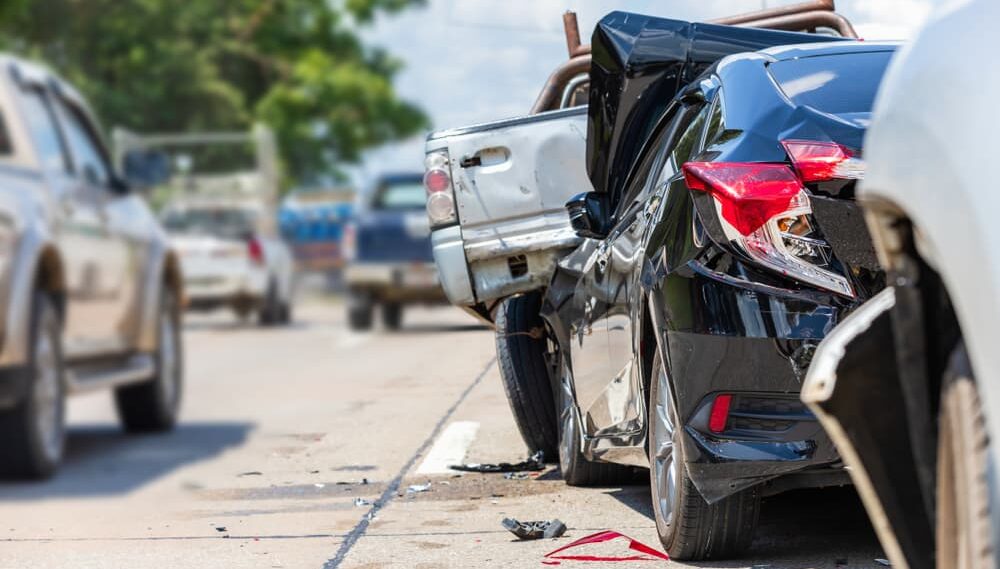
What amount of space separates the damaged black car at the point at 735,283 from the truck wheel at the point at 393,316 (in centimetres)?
1746

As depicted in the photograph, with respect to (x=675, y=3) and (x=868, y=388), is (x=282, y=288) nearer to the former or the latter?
(x=675, y=3)

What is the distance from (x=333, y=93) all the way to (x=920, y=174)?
47.5 m

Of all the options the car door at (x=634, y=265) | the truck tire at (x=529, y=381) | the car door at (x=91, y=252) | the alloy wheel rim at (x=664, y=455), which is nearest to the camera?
the alloy wheel rim at (x=664, y=455)

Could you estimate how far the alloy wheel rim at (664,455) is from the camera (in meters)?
5.37

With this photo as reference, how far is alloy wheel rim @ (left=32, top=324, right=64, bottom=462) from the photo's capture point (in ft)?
29.4

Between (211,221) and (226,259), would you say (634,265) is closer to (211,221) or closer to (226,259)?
(226,259)

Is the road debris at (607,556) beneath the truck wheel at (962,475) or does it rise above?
beneath

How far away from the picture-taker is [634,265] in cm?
561

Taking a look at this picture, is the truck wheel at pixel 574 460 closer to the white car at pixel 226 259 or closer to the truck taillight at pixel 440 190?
the truck taillight at pixel 440 190

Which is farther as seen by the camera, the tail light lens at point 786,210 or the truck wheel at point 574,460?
the truck wheel at point 574,460

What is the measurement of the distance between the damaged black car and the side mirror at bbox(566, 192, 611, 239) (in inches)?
7.7

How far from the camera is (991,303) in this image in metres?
2.79

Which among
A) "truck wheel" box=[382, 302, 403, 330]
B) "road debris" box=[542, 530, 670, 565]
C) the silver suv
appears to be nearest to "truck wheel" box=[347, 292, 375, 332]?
"truck wheel" box=[382, 302, 403, 330]

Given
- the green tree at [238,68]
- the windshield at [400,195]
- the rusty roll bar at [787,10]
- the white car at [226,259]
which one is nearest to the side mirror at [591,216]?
the rusty roll bar at [787,10]
